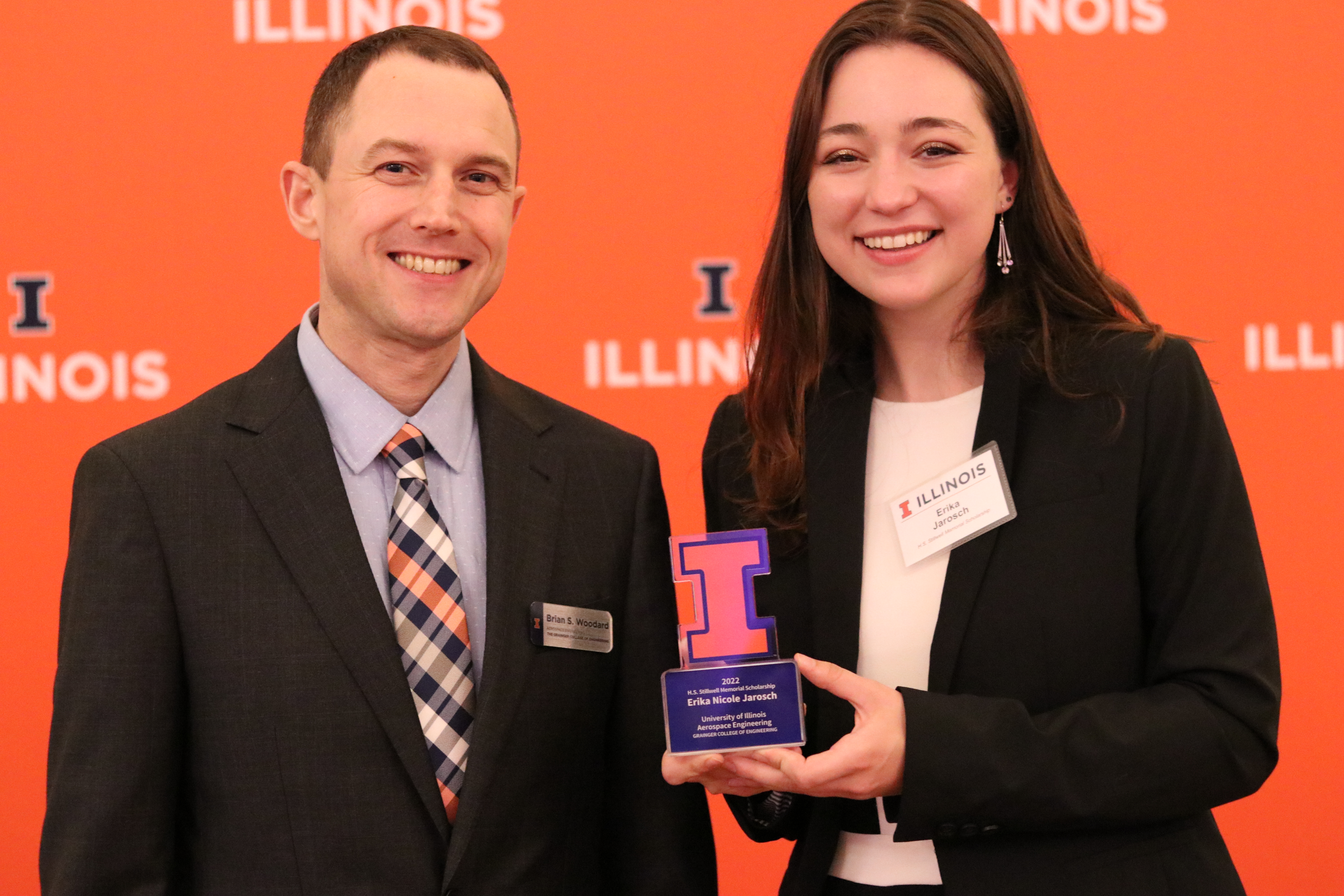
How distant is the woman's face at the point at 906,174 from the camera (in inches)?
76.1

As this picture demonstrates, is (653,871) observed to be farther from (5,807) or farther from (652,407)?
(5,807)

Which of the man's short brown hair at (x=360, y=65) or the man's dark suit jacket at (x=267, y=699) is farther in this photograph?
the man's short brown hair at (x=360, y=65)

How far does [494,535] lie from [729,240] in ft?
5.08

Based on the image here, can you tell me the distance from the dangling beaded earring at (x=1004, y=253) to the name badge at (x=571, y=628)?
826 mm

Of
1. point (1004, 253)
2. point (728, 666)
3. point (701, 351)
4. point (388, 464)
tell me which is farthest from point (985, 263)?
point (701, 351)

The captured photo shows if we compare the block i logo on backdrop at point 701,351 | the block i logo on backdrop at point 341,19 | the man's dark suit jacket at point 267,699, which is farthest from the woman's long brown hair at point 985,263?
the block i logo on backdrop at point 341,19

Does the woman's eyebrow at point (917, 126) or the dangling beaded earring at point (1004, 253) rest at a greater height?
the woman's eyebrow at point (917, 126)

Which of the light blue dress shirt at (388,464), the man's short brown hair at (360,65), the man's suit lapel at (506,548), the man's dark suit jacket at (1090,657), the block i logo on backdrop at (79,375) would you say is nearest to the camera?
the man's dark suit jacket at (1090,657)

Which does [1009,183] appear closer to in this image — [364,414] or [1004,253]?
[1004,253]

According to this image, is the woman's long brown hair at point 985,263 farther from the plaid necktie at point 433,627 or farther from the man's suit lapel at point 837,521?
the plaid necktie at point 433,627

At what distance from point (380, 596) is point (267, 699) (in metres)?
0.20

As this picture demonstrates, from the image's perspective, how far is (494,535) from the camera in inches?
75.3

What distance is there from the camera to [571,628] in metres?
1.93

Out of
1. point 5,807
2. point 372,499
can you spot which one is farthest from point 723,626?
point 5,807
